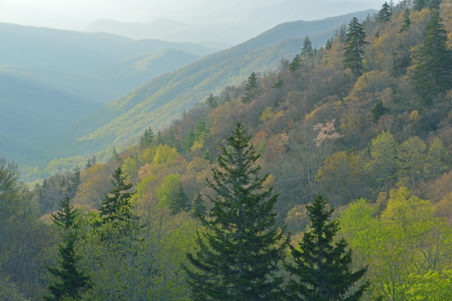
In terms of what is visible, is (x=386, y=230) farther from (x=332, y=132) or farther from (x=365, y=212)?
(x=332, y=132)

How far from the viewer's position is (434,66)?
189 ft

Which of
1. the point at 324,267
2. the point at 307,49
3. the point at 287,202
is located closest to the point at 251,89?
the point at 307,49

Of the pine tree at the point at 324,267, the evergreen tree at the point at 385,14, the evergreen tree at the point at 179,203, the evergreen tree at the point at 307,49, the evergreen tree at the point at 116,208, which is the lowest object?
the evergreen tree at the point at 179,203

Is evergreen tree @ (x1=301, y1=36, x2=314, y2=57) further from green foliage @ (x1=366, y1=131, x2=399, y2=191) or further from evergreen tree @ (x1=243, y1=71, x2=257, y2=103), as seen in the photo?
green foliage @ (x1=366, y1=131, x2=399, y2=191)

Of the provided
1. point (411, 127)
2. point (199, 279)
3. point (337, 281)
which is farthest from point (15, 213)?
point (411, 127)

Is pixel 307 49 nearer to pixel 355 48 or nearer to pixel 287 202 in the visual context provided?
pixel 355 48

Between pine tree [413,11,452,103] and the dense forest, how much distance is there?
0.22 metres

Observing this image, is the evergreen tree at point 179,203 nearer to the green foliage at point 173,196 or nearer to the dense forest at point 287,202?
the green foliage at point 173,196

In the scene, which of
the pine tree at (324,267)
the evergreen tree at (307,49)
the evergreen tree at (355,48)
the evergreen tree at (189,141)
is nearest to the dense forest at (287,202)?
the pine tree at (324,267)

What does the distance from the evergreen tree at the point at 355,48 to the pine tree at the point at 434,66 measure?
17483 mm

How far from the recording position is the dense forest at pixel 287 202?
1900 cm

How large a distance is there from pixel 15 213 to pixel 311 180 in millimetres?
39125

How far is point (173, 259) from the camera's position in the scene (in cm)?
2733

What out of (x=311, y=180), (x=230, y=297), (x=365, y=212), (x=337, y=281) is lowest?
(x=311, y=180)
